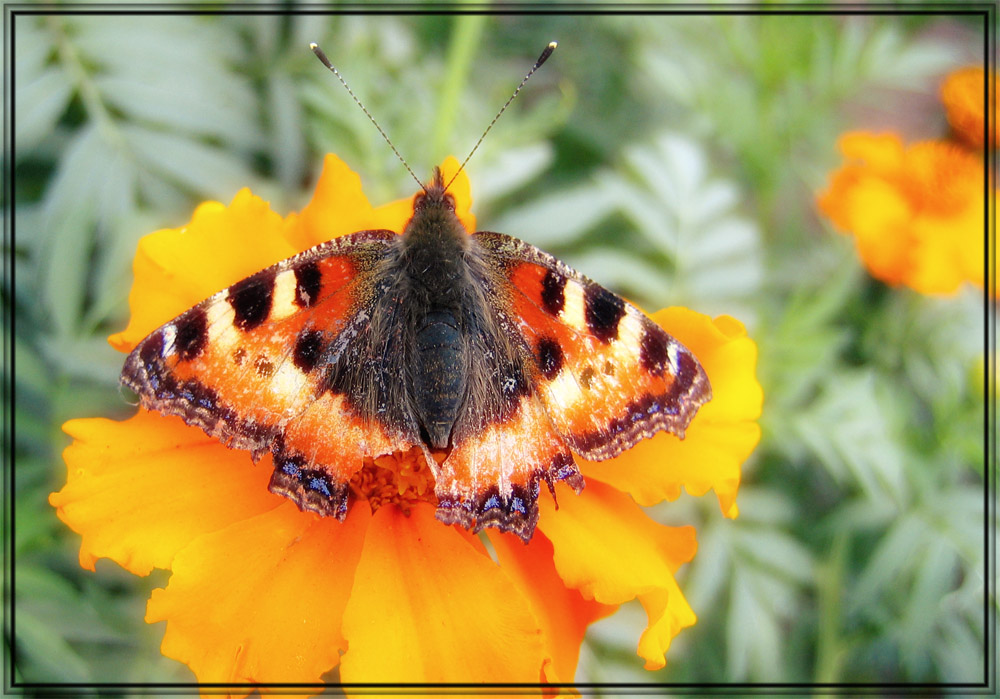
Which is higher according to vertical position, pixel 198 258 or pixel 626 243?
pixel 626 243

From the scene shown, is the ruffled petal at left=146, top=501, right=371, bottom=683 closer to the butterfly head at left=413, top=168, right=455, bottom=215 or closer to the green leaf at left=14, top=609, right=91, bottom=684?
the green leaf at left=14, top=609, right=91, bottom=684

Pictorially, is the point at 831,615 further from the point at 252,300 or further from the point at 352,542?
the point at 252,300

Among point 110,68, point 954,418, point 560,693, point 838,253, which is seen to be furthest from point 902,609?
point 110,68

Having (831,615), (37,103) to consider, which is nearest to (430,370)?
(37,103)

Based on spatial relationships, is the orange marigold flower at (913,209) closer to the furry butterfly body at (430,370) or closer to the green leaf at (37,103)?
the furry butterfly body at (430,370)

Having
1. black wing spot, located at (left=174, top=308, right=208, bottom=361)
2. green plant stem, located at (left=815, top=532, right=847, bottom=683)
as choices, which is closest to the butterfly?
black wing spot, located at (left=174, top=308, right=208, bottom=361)

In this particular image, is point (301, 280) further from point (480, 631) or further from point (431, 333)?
point (480, 631)
